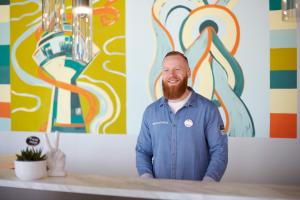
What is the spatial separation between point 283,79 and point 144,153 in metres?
1.66

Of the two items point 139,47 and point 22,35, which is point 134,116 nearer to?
point 139,47

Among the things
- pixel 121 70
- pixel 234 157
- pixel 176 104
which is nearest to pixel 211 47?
pixel 121 70

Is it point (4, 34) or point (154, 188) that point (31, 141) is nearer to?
point (154, 188)

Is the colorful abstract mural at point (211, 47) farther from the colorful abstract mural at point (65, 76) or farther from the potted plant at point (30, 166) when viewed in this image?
the potted plant at point (30, 166)

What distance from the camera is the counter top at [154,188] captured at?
180 centimetres

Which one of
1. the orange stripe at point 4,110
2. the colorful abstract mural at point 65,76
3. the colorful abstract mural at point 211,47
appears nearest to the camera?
the colorful abstract mural at point 211,47

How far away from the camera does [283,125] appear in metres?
3.82

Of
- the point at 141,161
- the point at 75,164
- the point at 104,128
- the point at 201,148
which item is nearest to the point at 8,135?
the point at 75,164

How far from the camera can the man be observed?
2836 millimetres

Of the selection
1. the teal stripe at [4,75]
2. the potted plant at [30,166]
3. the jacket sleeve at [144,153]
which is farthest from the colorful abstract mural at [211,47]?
the potted plant at [30,166]

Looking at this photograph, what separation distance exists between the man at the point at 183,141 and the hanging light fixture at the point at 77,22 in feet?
2.84

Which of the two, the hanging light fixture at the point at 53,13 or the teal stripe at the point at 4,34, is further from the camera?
the teal stripe at the point at 4,34

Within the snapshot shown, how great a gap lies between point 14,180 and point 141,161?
991mm

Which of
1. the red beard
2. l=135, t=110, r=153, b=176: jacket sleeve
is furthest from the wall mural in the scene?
l=135, t=110, r=153, b=176: jacket sleeve
